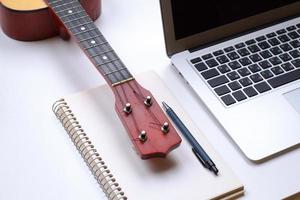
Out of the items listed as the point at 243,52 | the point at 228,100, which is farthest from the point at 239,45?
the point at 228,100

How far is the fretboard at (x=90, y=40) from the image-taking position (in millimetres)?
716

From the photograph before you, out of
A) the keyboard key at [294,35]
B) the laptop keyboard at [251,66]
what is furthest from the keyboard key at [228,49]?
the keyboard key at [294,35]

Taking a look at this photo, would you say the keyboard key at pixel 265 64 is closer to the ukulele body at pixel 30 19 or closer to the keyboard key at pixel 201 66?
the keyboard key at pixel 201 66

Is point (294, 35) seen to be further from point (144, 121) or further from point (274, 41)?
point (144, 121)

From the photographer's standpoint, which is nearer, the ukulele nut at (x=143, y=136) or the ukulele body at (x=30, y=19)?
the ukulele nut at (x=143, y=136)

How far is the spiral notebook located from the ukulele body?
0.15 metres

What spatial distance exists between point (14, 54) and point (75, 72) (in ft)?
0.34

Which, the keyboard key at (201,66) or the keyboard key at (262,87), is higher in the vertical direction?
the keyboard key at (201,66)

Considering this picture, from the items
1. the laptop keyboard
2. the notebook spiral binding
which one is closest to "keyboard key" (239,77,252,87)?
the laptop keyboard

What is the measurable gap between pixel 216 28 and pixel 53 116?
0.27 m

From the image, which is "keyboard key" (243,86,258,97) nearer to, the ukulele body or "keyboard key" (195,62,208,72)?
"keyboard key" (195,62,208,72)

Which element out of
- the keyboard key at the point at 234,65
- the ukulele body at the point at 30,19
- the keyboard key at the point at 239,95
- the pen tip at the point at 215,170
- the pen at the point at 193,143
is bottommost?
A: the pen tip at the point at 215,170

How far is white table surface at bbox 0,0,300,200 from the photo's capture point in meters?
0.65

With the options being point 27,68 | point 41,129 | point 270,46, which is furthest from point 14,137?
point 270,46
